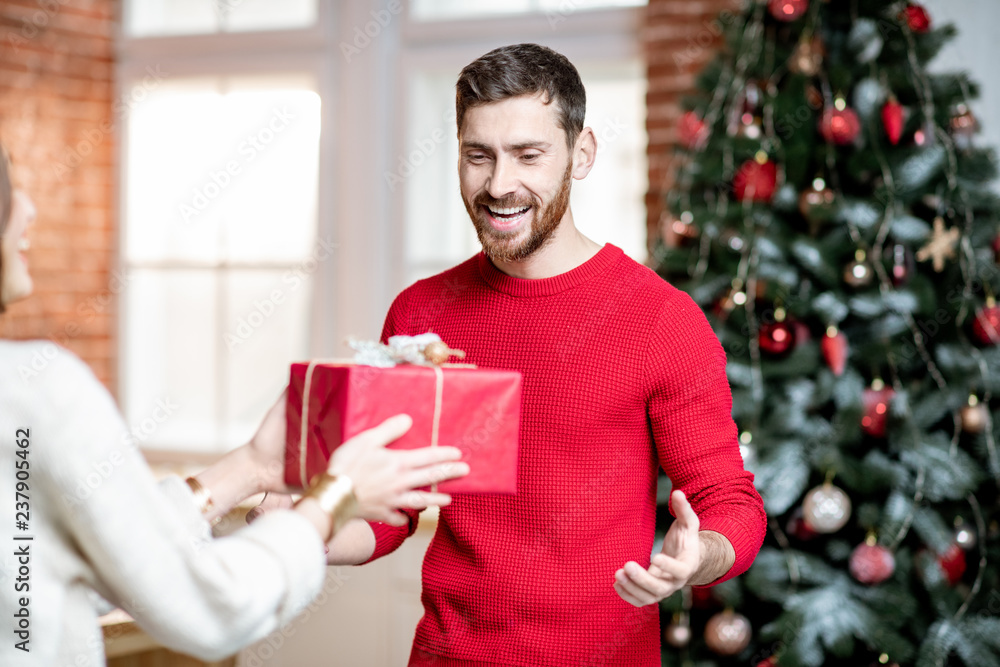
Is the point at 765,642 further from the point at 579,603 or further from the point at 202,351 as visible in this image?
the point at 202,351

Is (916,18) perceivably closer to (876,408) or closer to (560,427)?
(876,408)

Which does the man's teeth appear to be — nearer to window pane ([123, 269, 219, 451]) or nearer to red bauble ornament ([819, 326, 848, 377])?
red bauble ornament ([819, 326, 848, 377])

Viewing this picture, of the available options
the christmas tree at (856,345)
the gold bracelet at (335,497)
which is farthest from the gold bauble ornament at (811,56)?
the gold bracelet at (335,497)

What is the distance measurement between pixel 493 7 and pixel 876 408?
7.29 ft

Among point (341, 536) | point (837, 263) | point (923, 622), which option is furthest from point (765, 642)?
point (341, 536)

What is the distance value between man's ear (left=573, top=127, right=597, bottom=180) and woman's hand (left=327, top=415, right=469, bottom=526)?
0.62 m

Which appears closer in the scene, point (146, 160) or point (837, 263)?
point (837, 263)

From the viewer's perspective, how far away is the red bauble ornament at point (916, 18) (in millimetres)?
2561

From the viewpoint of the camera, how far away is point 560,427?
1481 millimetres

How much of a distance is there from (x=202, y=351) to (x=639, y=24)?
226cm

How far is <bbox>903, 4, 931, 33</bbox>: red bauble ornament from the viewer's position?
256cm

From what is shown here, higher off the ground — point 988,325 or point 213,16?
point 213,16

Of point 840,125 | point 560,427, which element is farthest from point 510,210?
point 840,125

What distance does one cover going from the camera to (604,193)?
3.69 meters
